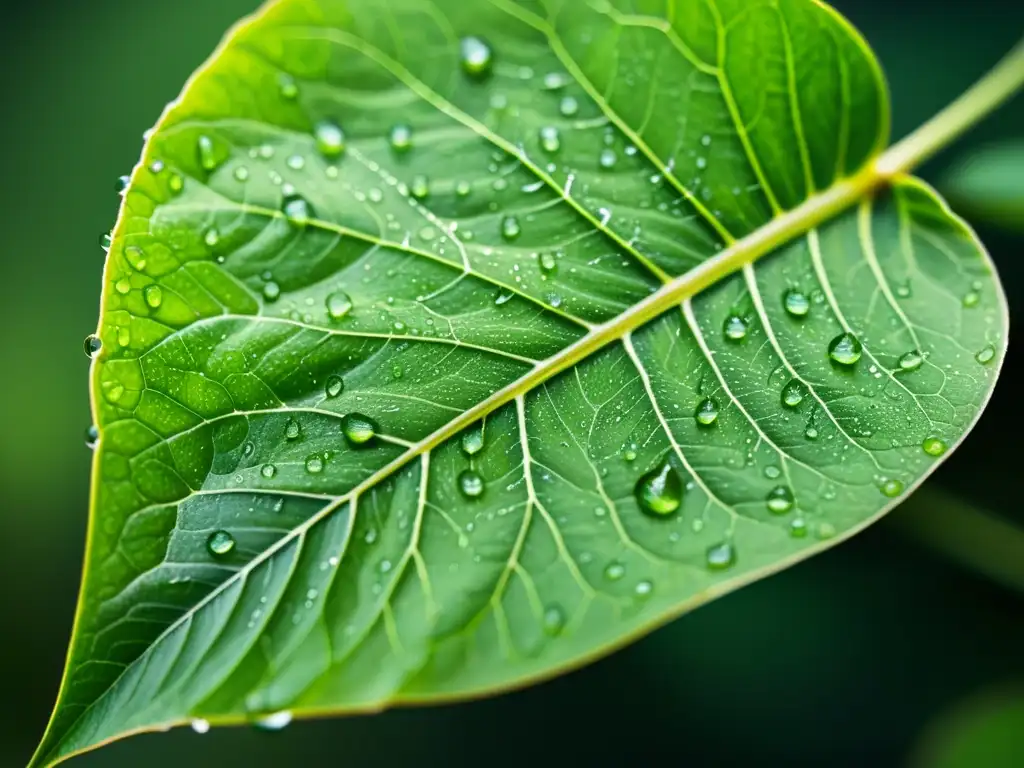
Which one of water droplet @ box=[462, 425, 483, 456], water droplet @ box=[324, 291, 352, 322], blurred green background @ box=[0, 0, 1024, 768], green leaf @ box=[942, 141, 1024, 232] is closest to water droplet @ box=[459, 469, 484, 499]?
water droplet @ box=[462, 425, 483, 456]

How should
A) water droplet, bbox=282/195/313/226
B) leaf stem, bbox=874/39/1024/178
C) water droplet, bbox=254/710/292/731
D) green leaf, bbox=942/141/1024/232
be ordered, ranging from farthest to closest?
green leaf, bbox=942/141/1024/232 → leaf stem, bbox=874/39/1024/178 → water droplet, bbox=282/195/313/226 → water droplet, bbox=254/710/292/731

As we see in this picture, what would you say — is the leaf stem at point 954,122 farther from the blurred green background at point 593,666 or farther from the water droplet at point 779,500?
the blurred green background at point 593,666

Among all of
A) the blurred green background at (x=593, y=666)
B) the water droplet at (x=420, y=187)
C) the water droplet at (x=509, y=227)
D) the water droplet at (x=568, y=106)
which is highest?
the water droplet at (x=568, y=106)

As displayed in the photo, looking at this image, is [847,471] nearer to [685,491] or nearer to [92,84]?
[685,491]

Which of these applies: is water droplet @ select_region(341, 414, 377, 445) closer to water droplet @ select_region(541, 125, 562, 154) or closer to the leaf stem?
water droplet @ select_region(541, 125, 562, 154)

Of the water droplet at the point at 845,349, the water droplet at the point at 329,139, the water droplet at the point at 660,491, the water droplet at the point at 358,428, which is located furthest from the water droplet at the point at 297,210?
the water droplet at the point at 845,349

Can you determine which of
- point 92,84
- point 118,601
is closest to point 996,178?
point 118,601
